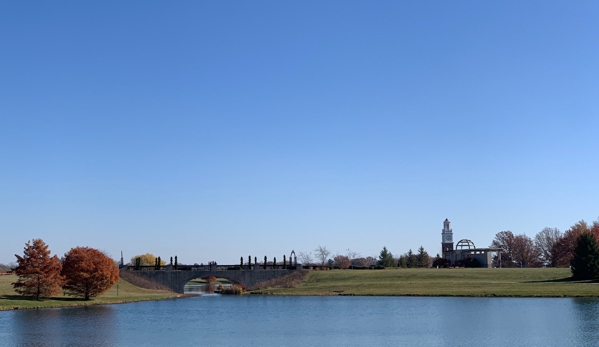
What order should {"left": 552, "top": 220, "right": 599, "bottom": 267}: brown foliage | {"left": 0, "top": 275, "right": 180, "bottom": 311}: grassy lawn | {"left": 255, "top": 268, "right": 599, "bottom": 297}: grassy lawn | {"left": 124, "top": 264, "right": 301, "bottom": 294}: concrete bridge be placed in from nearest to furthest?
{"left": 0, "top": 275, "right": 180, "bottom": 311}: grassy lawn
{"left": 255, "top": 268, "right": 599, "bottom": 297}: grassy lawn
{"left": 124, "top": 264, "right": 301, "bottom": 294}: concrete bridge
{"left": 552, "top": 220, "right": 599, "bottom": 267}: brown foliage

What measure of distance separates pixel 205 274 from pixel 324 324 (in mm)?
49800

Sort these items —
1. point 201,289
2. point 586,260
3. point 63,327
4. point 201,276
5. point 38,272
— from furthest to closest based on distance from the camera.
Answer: point 201,289 < point 201,276 < point 586,260 < point 38,272 < point 63,327

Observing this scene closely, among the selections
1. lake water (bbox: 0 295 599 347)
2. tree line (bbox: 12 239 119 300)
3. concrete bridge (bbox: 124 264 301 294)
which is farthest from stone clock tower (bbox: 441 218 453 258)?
tree line (bbox: 12 239 119 300)

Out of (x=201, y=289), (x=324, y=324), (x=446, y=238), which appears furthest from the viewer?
(x=446, y=238)

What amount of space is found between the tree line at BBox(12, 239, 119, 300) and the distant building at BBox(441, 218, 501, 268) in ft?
227

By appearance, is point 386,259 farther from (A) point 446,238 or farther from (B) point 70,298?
(B) point 70,298

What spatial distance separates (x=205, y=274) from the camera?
9344 centimetres

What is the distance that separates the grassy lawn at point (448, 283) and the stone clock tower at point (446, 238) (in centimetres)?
2894

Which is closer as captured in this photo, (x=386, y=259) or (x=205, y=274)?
(x=205, y=274)

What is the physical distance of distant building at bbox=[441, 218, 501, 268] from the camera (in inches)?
4407

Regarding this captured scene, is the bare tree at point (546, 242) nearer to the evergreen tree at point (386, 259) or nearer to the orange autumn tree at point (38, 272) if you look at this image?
the evergreen tree at point (386, 259)

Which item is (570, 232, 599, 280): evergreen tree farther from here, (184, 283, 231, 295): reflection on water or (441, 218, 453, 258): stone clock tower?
(184, 283, 231, 295): reflection on water

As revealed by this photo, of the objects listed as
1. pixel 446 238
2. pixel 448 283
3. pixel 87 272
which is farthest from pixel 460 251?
pixel 87 272

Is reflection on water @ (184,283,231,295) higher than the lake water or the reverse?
the reverse
